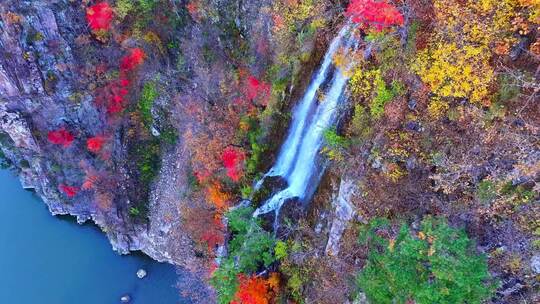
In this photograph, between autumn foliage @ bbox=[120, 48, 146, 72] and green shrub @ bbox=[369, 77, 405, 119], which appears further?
autumn foliage @ bbox=[120, 48, 146, 72]

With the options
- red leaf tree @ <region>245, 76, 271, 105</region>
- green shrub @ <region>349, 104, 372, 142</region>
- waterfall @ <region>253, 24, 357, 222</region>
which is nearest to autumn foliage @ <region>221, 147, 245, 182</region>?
waterfall @ <region>253, 24, 357, 222</region>

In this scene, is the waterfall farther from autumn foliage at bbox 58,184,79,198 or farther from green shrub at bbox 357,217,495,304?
autumn foliage at bbox 58,184,79,198

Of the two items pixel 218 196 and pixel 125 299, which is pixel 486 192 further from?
pixel 125 299

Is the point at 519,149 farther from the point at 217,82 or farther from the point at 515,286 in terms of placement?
the point at 217,82

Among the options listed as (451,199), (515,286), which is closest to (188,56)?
(451,199)

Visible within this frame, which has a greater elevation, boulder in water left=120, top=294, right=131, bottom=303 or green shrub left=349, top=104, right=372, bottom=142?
green shrub left=349, top=104, right=372, bottom=142

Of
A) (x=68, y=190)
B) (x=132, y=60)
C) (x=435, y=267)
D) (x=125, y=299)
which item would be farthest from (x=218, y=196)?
(x=435, y=267)
